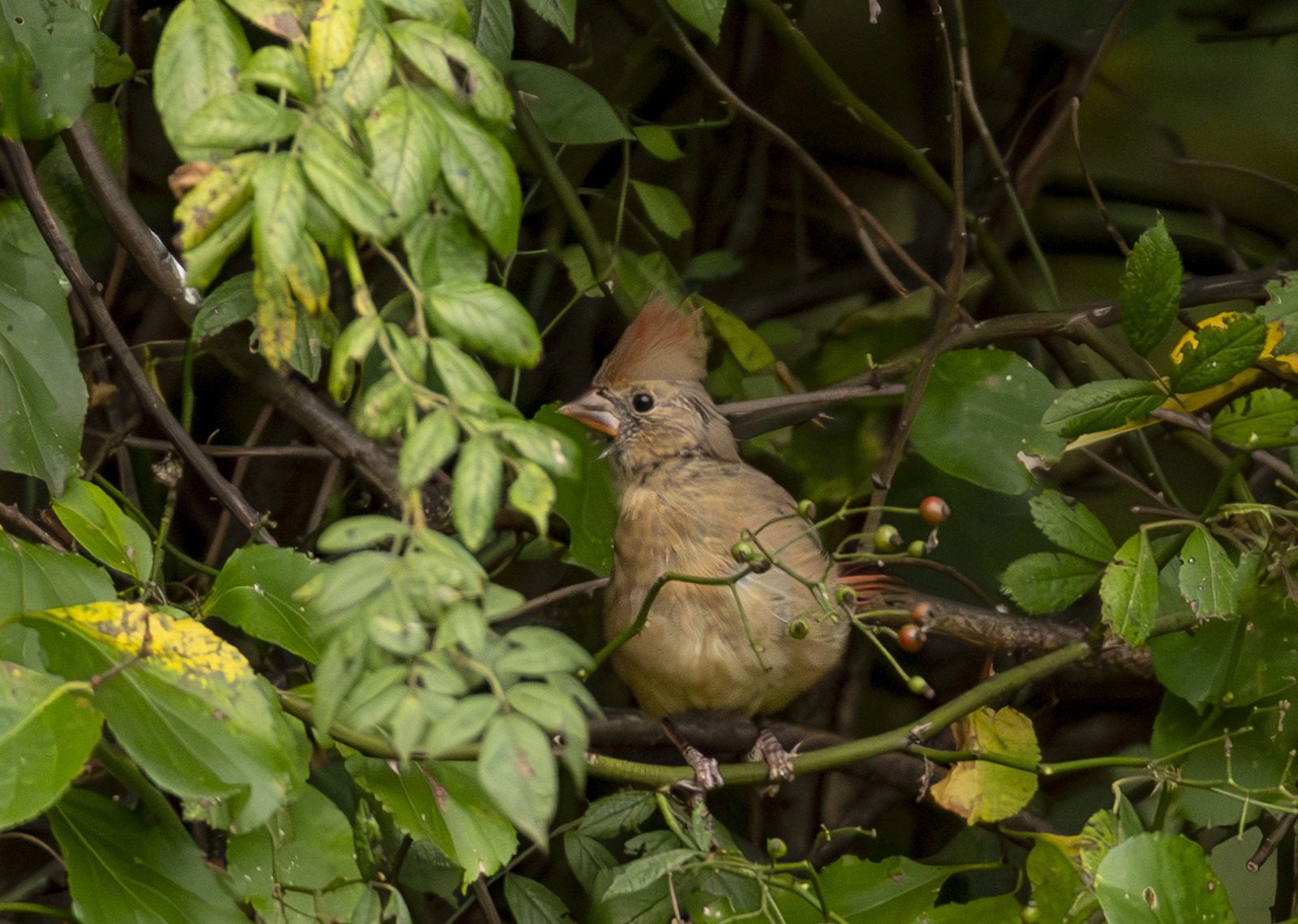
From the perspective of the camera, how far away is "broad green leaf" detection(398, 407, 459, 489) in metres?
0.57

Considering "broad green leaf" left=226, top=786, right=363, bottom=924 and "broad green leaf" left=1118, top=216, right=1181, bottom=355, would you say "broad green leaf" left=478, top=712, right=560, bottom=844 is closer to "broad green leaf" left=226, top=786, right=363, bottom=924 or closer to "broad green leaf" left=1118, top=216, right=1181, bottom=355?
"broad green leaf" left=226, top=786, right=363, bottom=924

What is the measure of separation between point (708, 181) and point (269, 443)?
923mm

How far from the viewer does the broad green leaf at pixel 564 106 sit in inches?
60.9

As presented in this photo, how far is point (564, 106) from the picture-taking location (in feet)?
5.15

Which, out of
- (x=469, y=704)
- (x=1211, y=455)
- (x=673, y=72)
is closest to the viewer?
(x=469, y=704)

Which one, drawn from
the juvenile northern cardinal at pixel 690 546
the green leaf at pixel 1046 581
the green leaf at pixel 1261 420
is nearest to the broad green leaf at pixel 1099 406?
the green leaf at pixel 1261 420

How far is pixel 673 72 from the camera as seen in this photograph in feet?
6.43

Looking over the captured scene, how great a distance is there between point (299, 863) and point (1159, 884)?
2.83ft

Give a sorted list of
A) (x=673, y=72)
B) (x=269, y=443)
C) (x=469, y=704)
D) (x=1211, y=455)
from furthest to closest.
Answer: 1. (x=673, y=72)
2. (x=269, y=443)
3. (x=1211, y=455)
4. (x=469, y=704)

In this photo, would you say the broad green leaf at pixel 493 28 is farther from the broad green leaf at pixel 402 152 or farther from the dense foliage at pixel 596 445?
the broad green leaf at pixel 402 152

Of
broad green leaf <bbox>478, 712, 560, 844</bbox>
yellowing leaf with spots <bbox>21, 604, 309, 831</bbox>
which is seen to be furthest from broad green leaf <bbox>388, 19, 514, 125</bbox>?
yellowing leaf with spots <bbox>21, 604, 309, 831</bbox>

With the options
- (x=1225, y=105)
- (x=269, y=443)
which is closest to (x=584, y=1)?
(x=269, y=443)

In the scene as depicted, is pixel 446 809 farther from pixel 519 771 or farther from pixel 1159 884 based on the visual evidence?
pixel 1159 884

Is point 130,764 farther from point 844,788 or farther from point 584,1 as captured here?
point 584,1
